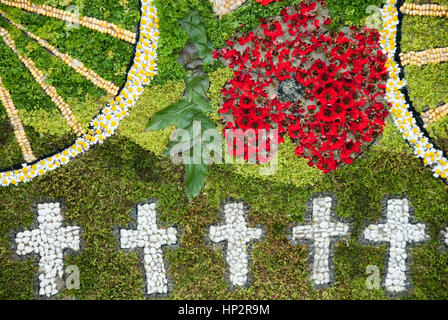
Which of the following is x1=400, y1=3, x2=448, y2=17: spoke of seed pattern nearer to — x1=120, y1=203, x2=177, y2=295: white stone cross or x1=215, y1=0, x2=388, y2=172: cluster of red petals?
x1=215, y1=0, x2=388, y2=172: cluster of red petals

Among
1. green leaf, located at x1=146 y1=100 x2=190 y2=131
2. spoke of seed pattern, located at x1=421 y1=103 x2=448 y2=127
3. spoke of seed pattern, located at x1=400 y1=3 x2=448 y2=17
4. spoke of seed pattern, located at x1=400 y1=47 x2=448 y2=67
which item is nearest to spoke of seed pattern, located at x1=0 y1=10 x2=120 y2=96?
green leaf, located at x1=146 y1=100 x2=190 y2=131

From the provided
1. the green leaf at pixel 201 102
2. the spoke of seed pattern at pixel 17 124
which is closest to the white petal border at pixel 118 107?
the spoke of seed pattern at pixel 17 124

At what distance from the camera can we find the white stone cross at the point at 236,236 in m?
3.66

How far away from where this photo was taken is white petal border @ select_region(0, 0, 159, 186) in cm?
354

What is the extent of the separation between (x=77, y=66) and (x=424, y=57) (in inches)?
139

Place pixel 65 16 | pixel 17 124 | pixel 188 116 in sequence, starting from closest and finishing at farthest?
A: 1. pixel 188 116
2. pixel 65 16
3. pixel 17 124

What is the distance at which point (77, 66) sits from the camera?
11.8ft

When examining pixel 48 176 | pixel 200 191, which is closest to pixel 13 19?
pixel 48 176

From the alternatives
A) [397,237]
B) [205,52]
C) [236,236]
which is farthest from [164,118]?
[397,237]

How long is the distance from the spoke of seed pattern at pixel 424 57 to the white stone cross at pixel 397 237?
4.63 ft

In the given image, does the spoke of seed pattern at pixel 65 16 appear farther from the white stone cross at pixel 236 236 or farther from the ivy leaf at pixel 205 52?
the white stone cross at pixel 236 236

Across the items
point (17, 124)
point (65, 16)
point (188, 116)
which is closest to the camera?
point (188, 116)

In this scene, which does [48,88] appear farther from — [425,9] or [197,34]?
[425,9]
